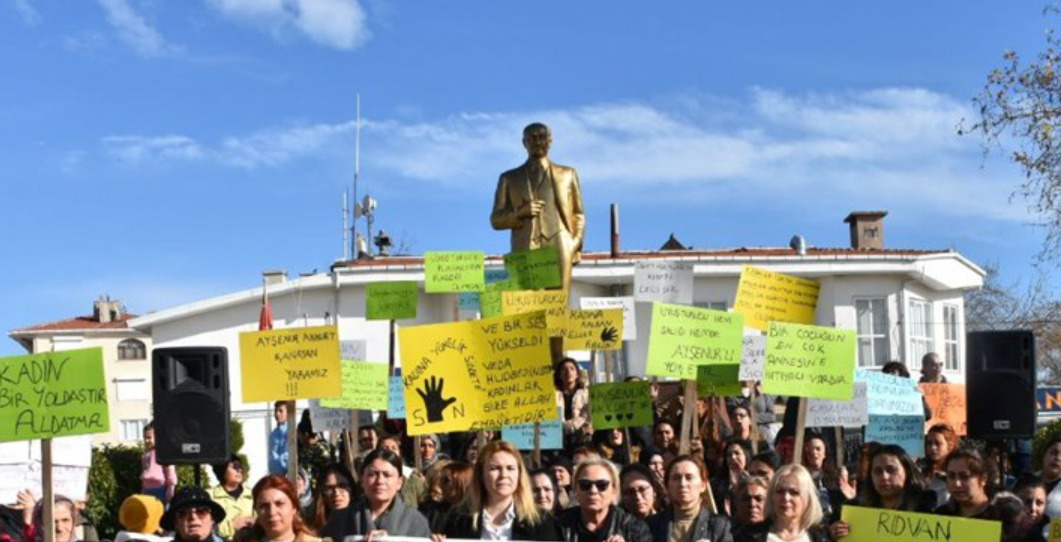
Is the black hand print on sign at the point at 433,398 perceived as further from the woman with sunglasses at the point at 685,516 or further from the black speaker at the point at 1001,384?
the black speaker at the point at 1001,384

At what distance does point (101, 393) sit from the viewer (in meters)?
8.98

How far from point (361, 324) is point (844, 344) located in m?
31.1

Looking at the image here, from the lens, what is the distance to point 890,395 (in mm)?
12719

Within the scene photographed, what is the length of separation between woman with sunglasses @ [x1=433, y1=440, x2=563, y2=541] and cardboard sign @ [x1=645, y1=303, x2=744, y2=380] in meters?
3.69

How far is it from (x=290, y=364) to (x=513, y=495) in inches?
148

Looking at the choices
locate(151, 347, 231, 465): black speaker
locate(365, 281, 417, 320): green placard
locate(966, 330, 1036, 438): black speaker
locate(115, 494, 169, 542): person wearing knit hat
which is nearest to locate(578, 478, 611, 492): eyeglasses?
locate(115, 494, 169, 542): person wearing knit hat

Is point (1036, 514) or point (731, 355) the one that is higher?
point (731, 355)

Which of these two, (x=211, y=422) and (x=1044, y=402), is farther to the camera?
(x=1044, y=402)

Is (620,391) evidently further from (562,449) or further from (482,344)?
(482,344)

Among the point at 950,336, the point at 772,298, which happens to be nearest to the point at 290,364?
the point at 772,298

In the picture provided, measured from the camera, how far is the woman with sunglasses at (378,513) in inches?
325

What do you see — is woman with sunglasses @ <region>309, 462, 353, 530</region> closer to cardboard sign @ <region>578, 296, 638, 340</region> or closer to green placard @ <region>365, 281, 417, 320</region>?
green placard @ <region>365, 281, 417, 320</region>

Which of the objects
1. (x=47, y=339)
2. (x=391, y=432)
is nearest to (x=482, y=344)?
(x=391, y=432)

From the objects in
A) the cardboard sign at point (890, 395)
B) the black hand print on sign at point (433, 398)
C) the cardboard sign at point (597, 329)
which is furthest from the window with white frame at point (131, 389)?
the black hand print on sign at point (433, 398)
